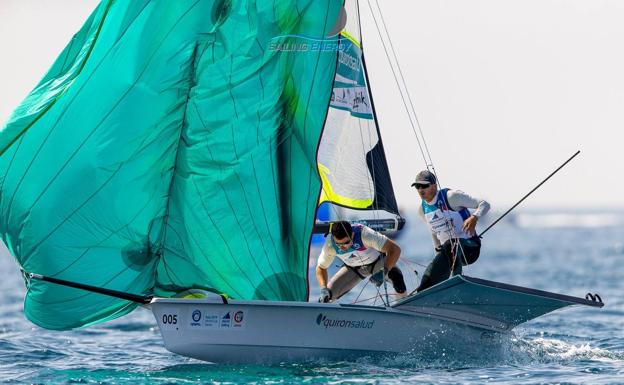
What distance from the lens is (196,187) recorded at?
11078mm

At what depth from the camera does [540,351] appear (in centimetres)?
1230

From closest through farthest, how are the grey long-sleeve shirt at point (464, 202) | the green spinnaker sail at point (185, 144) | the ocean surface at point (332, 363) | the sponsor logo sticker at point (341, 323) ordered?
the ocean surface at point (332, 363) < the green spinnaker sail at point (185, 144) < the sponsor logo sticker at point (341, 323) < the grey long-sleeve shirt at point (464, 202)

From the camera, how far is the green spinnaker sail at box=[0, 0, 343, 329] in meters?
10.6

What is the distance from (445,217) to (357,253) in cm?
109

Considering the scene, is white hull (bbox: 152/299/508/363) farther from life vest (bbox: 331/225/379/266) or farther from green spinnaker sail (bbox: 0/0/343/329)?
life vest (bbox: 331/225/379/266)

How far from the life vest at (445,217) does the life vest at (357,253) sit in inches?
30.9

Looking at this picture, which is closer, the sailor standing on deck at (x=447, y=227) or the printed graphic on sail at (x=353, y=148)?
the sailor standing on deck at (x=447, y=227)

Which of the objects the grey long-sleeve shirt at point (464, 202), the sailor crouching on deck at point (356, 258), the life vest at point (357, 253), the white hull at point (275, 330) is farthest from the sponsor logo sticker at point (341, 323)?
the grey long-sleeve shirt at point (464, 202)

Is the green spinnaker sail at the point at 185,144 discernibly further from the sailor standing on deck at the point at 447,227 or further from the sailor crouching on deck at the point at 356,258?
the sailor standing on deck at the point at 447,227

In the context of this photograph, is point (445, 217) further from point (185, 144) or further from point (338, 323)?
point (185, 144)

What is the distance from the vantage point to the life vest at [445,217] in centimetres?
1149

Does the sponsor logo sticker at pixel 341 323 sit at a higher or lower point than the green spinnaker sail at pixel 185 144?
lower

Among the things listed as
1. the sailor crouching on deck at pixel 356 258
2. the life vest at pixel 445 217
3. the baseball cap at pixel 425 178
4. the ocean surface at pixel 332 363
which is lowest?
the ocean surface at pixel 332 363

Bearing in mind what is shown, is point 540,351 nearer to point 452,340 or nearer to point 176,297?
point 452,340
